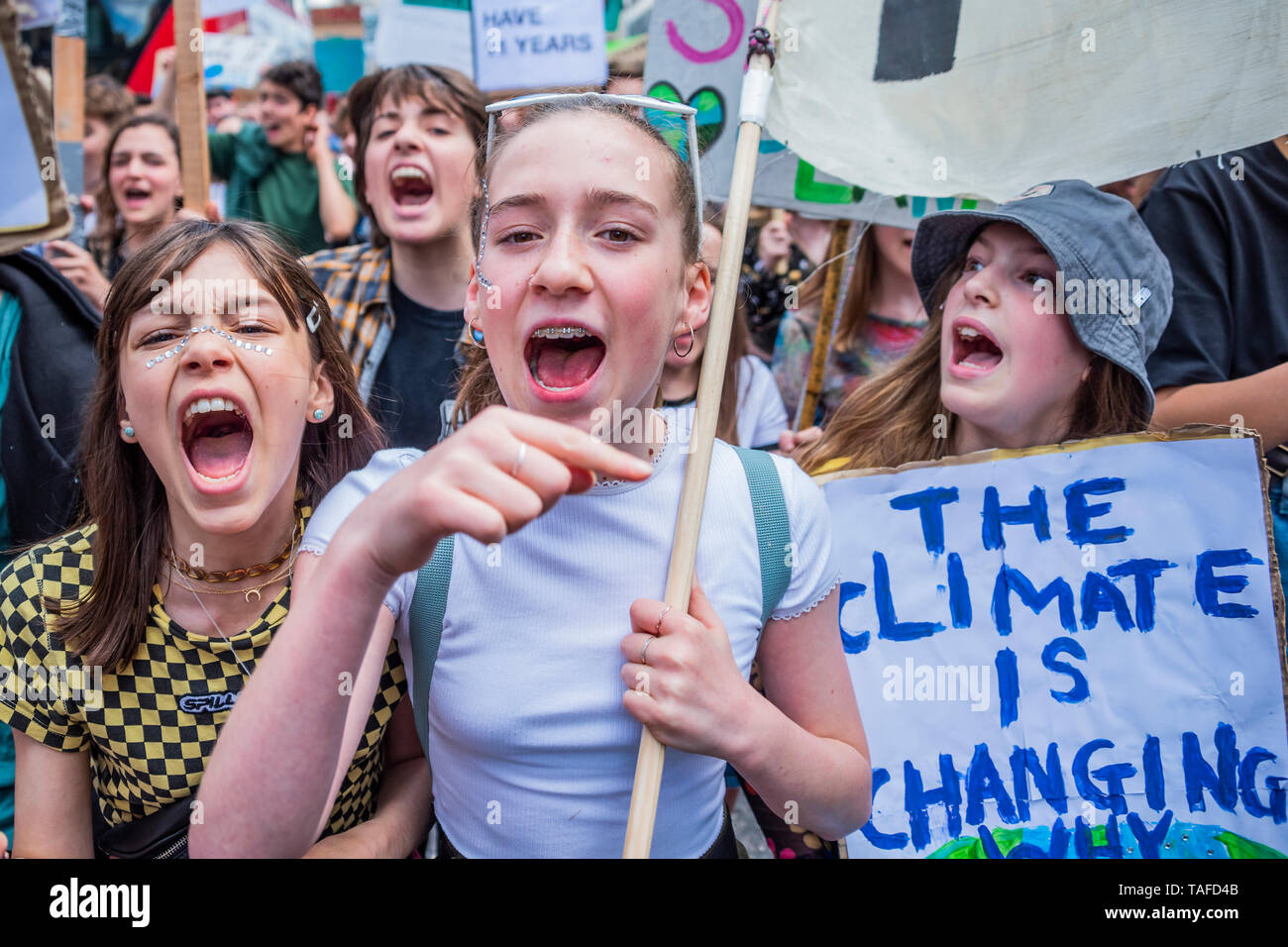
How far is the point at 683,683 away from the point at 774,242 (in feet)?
14.7

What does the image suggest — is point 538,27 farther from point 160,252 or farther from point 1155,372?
point 1155,372

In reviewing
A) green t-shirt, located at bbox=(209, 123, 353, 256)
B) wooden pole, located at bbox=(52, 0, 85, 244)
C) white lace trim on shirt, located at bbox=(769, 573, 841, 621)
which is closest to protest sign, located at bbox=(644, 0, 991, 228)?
white lace trim on shirt, located at bbox=(769, 573, 841, 621)

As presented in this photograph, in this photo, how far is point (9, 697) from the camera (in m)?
1.73

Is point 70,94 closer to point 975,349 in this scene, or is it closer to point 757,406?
point 757,406

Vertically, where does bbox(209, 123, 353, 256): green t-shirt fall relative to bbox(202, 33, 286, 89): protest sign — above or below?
below

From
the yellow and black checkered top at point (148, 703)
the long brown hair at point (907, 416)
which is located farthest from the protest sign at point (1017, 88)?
the yellow and black checkered top at point (148, 703)

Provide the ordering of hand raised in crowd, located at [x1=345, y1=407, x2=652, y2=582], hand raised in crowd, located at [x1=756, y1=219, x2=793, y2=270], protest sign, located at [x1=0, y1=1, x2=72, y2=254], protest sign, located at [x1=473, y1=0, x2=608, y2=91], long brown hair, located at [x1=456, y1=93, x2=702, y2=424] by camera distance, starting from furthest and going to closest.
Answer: hand raised in crowd, located at [x1=756, y1=219, x2=793, y2=270] → protest sign, located at [x1=473, y1=0, x2=608, y2=91] → protest sign, located at [x1=0, y1=1, x2=72, y2=254] → long brown hair, located at [x1=456, y1=93, x2=702, y2=424] → hand raised in crowd, located at [x1=345, y1=407, x2=652, y2=582]

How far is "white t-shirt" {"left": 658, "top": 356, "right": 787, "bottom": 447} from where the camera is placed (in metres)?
3.23

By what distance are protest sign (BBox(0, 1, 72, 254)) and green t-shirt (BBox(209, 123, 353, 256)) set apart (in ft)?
10.8

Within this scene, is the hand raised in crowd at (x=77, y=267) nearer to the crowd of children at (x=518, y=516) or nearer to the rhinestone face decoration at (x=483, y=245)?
the crowd of children at (x=518, y=516)

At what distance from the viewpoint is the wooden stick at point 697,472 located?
1361 millimetres

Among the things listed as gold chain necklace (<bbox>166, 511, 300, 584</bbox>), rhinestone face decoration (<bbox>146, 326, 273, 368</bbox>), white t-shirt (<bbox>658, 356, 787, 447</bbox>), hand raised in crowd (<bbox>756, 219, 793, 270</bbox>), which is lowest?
gold chain necklace (<bbox>166, 511, 300, 584</bbox>)

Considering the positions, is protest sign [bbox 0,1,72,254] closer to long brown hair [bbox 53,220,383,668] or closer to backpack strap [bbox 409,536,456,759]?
long brown hair [bbox 53,220,383,668]

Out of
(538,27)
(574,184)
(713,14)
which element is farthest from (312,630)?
(538,27)
